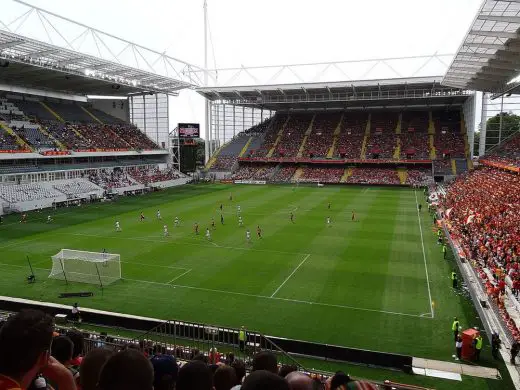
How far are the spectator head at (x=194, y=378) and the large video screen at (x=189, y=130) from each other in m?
73.2

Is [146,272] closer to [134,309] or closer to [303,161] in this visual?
[134,309]

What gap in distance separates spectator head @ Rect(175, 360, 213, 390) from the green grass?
514 inches

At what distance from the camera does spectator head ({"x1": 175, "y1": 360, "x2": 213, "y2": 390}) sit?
10.5ft

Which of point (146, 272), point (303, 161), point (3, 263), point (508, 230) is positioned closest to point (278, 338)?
point (146, 272)

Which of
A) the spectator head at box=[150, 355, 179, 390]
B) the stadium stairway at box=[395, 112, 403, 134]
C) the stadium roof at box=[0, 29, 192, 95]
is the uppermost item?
the stadium roof at box=[0, 29, 192, 95]

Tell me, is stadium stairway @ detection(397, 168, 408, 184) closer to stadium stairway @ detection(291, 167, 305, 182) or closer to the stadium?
the stadium

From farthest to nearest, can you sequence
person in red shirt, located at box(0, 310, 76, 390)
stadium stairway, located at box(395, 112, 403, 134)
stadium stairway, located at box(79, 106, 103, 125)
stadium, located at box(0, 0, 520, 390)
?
stadium stairway, located at box(395, 112, 403, 134) < stadium stairway, located at box(79, 106, 103, 125) < stadium, located at box(0, 0, 520, 390) < person in red shirt, located at box(0, 310, 76, 390)

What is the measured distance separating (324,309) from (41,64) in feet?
147

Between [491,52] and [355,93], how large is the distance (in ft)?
126

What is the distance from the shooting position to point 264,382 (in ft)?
8.66

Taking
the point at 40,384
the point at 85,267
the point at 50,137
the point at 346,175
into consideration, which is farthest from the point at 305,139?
the point at 40,384

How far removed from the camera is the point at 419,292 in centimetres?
2048

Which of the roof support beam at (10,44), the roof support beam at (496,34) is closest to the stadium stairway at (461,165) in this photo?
the roof support beam at (496,34)

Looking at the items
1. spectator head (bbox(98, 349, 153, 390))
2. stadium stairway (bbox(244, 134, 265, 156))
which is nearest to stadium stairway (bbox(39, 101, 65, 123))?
stadium stairway (bbox(244, 134, 265, 156))
